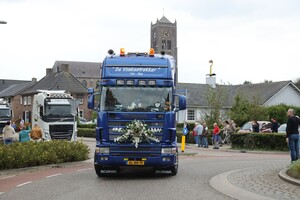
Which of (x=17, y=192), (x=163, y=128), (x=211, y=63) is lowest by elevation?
(x=17, y=192)

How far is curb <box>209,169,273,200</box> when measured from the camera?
1063cm

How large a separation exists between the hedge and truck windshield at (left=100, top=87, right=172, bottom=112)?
1536 cm

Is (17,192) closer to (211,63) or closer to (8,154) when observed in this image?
(8,154)

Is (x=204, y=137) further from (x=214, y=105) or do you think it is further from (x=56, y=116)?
(x=214, y=105)

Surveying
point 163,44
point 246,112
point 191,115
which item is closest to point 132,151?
point 246,112

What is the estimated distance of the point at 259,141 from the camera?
28828 mm

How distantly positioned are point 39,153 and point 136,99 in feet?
20.0

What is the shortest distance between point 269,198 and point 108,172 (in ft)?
19.8

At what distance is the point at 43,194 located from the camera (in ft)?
37.0

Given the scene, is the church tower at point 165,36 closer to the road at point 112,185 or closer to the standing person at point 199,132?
the standing person at point 199,132

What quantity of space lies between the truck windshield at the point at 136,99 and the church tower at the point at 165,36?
387 ft

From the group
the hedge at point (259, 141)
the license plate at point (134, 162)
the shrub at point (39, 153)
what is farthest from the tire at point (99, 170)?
the hedge at point (259, 141)

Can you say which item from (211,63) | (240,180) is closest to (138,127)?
(240,180)

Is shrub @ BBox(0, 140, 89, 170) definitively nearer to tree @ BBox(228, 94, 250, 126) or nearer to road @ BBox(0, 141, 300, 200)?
road @ BBox(0, 141, 300, 200)
